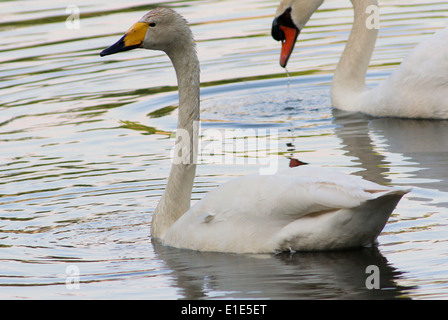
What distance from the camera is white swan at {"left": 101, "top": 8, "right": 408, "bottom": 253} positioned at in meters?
7.24

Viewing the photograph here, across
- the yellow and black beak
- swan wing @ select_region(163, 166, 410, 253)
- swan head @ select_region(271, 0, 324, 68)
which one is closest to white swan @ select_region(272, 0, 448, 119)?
swan head @ select_region(271, 0, 324, 68)

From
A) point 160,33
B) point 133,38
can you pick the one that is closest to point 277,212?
point 160,33

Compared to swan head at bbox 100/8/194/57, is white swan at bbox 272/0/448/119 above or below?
below

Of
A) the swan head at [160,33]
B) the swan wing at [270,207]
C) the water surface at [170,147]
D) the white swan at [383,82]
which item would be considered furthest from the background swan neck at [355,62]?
the swan wing at [270,207]

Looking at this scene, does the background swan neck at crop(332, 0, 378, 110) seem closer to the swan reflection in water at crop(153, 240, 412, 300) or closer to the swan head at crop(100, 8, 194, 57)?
the swan head at crop(100, 8, 194, 57)

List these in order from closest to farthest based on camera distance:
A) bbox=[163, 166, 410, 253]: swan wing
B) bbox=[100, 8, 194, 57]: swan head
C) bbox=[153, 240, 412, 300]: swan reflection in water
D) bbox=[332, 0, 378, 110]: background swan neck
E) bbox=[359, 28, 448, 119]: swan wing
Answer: bbox=[153, 240, 412, 300]: swan reflection in water → bbox=[163, 166, 410, 253]: swan wing → bbox=[100, 8, 194, 57]: swan head → bbox=[359, 28, 448, 119]: swan wing → bbox=[332, 0, 378, 110]: background swan neck

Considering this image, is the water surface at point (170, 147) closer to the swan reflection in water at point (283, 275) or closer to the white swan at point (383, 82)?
the swan reflection in water at point (283, 275)

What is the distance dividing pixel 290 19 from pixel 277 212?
6550mm

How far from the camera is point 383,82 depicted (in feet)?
41.3

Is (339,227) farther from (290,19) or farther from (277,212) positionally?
(290,19)

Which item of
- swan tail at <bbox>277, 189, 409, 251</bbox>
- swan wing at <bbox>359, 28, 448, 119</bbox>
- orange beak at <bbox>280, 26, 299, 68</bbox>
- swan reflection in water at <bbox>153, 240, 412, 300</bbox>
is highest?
orange beak at <bbox>280, 26, 299, 68</bbox>

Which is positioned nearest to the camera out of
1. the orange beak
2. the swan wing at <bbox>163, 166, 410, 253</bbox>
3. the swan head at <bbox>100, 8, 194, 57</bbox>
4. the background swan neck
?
the swan wing at <bbox>163, 166, 410, 253</bbox>

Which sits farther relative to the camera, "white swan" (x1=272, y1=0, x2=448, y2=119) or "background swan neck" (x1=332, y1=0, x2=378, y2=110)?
"background swan neck" (x1=332, y1=0, x2=378, y2=110)

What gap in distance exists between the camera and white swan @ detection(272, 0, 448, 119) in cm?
1193
